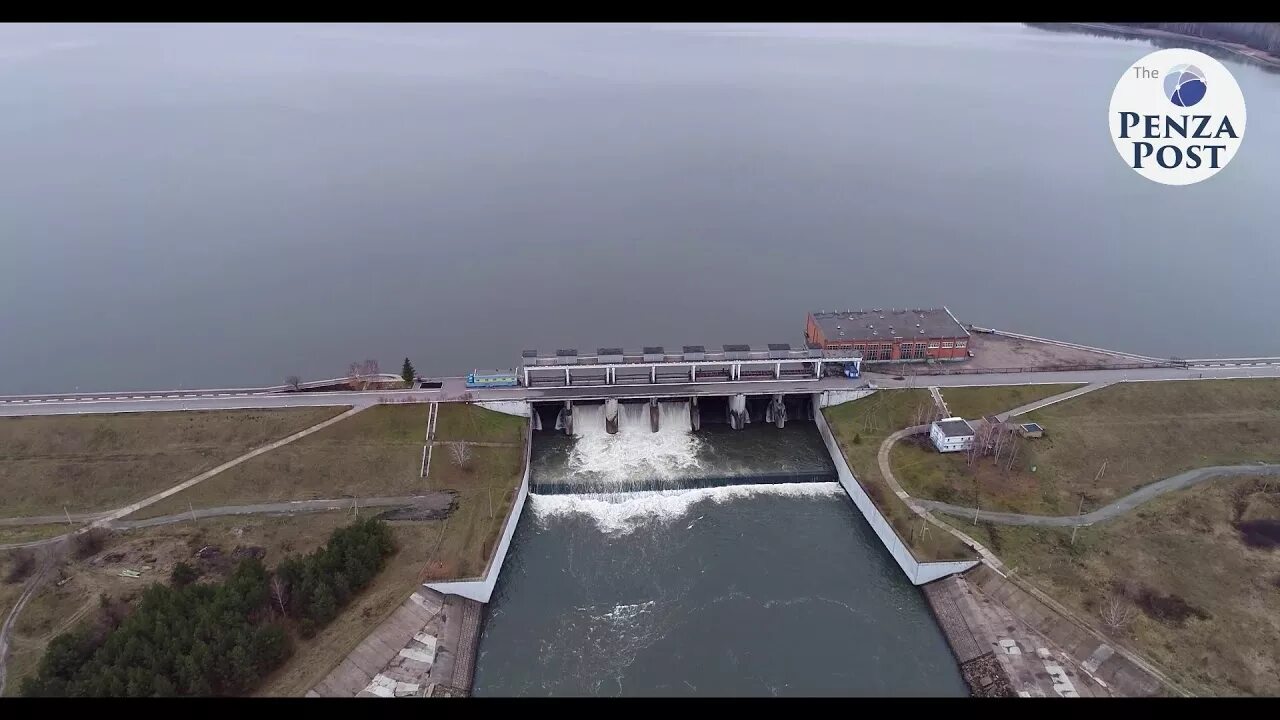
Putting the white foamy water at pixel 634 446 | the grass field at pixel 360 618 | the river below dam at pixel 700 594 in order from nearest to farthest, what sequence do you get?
the grass field at pixel 360 618 → the river below dam at pixel 700 594 → the white foamy water at pixel 634 446

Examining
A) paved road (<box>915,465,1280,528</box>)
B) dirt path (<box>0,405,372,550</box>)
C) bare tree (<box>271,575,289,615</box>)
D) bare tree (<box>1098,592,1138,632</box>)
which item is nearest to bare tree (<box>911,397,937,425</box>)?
paved road (<box>915,465,1280,528</box>)

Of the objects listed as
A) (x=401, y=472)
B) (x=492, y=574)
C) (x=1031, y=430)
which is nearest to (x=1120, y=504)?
(x=1031, y=430)

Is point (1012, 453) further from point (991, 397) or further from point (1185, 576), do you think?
point (1185, 576)

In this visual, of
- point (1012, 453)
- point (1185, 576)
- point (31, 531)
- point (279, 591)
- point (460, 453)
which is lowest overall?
point (1185, 576)

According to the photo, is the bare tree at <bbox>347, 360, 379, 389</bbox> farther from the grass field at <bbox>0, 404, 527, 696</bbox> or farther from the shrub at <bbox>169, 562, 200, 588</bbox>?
the shrub at <bbox>169, 562, 200, 588</bbox>

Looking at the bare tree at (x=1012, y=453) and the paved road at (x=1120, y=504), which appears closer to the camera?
the paved road at (x=1120, y=504)

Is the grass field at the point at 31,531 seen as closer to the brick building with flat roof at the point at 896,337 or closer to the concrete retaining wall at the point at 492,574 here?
the concrete retaining wall at the point at 492,574

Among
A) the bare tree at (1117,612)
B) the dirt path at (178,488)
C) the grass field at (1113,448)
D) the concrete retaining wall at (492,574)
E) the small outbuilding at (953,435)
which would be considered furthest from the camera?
the small outbuilding at (953,435)

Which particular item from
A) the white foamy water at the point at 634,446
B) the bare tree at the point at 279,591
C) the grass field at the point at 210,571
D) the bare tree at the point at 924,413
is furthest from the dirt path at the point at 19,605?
the bare tree at the point at 924,413
